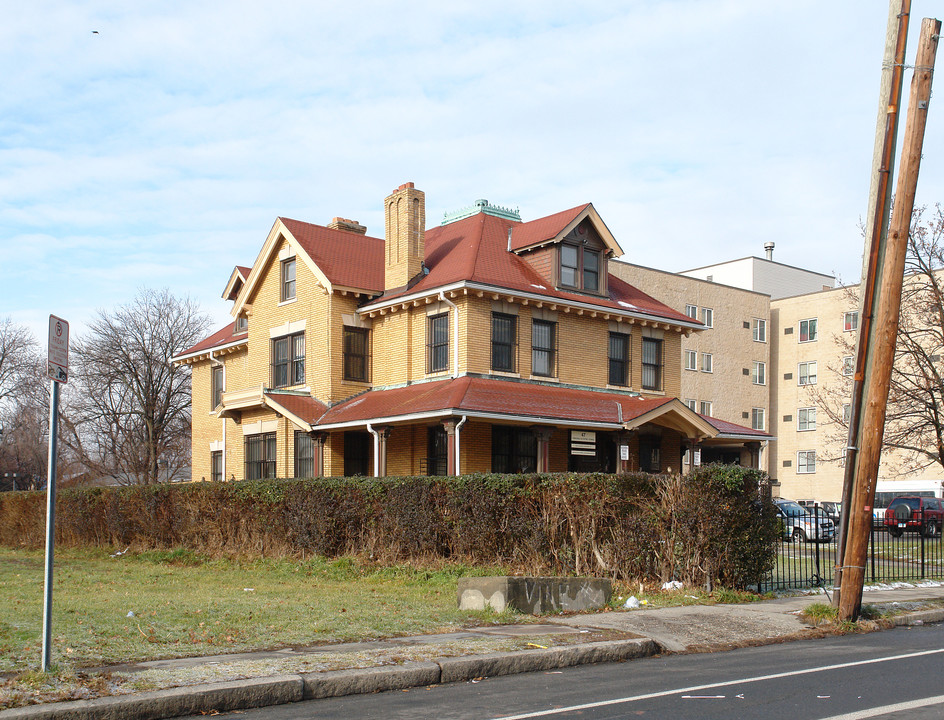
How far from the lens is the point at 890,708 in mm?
7871

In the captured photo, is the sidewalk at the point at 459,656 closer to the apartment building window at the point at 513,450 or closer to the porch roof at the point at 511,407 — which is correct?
the porch roof at the point at 511,407

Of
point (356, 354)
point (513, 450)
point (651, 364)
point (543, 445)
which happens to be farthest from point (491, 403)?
point (651, 364)

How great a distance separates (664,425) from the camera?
28562 mm

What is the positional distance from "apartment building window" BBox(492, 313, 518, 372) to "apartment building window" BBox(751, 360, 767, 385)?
3291 centimetres

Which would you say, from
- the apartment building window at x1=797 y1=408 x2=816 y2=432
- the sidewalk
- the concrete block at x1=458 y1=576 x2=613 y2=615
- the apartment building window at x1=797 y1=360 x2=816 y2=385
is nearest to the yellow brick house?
the concrete block at x1=458 y1=576 x2=613 y2=615

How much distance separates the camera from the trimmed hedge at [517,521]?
1561 cm

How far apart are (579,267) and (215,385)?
53.3ft

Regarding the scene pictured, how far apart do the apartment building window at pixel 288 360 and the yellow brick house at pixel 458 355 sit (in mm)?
65

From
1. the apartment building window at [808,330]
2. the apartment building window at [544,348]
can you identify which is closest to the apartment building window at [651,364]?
the apartment building window at [544,348]

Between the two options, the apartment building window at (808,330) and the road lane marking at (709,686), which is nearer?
the road lane marking at (709,686)

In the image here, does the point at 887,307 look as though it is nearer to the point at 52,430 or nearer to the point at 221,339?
the point at 52,430

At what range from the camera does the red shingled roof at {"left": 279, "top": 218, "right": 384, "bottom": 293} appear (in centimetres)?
2994

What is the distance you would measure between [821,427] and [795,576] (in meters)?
39.7

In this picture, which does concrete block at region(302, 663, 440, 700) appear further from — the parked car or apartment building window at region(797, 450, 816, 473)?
apartment building window at region(797, 450, 816, 473)
